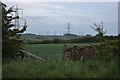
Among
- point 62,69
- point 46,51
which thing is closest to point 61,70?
→ point 62,69

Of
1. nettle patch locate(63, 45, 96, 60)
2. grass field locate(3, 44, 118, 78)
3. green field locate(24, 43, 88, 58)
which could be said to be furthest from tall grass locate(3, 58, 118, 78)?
green field locate(24, 43, 88, 58)

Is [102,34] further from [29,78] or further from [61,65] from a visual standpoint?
[29,78]

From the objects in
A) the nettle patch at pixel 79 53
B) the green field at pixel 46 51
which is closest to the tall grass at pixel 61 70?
the nettle patch at pixel 79 53

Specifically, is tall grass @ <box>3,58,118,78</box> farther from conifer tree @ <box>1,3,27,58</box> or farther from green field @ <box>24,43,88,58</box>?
green field @ <box>24,43,88,58</box>

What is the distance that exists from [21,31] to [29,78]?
4.70 meters

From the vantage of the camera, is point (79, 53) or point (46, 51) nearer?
point (79, 53)

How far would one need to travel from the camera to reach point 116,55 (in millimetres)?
11609

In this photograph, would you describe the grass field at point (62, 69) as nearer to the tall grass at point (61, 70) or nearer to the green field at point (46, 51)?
the tall grass at point (61, 70)

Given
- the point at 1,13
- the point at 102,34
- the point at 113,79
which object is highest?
the point at 1,13

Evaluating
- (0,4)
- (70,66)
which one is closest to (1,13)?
(0,4)

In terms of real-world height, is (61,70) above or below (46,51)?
below

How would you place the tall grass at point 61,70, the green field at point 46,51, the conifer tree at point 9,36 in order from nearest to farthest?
the tall grass at point 61,70
the conifer tree at point 9,36
the green field at point 46,51

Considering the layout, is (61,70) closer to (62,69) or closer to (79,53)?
(62,69)

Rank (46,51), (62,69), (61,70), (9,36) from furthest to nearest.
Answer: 1. (46,51)
2. (9,36)
3. (62,69)
4. (61,70)
